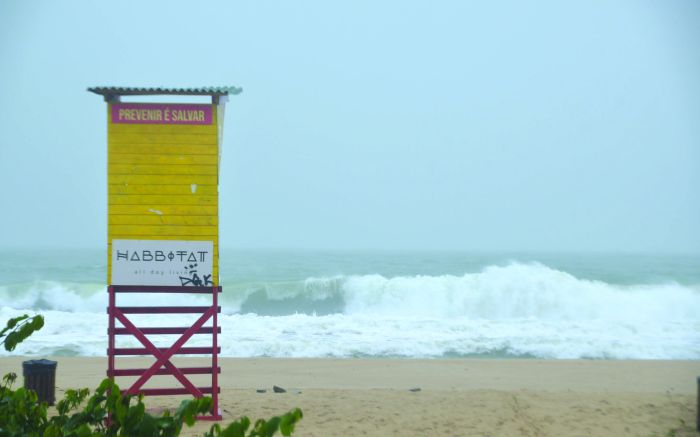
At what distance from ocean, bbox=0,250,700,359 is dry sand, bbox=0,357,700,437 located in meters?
2.07

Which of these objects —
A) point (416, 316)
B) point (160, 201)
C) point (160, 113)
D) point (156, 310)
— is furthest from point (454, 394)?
point (416, 316)

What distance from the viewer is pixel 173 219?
366 inches

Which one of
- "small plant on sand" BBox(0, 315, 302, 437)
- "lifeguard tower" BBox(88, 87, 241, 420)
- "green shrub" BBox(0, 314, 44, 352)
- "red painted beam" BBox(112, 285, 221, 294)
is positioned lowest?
"red painted beam" BBox(112, 285, 221, 294)

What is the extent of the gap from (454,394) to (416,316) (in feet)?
43.8

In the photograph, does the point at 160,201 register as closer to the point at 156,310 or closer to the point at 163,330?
the point at 156,310

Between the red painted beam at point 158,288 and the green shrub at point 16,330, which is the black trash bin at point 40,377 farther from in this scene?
the green shrub at point 16,330

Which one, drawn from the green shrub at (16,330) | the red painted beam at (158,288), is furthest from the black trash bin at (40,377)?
the green shrub at (16,330)

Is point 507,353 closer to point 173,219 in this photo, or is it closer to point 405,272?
point 173,219

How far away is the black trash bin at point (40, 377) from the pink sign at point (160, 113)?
3736 mm

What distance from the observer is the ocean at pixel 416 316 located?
18.0m

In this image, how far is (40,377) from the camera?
10.2m

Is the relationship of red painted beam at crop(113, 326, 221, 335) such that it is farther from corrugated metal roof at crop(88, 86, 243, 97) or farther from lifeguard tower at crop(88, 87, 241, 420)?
corrugated metal roof at crop(88, 86, 243, 97)

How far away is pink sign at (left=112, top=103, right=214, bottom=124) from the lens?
932 cm

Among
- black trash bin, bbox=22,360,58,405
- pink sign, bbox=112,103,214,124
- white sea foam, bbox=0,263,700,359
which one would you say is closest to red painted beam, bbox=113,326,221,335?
black trash bin, bbox=22,360,58,405
